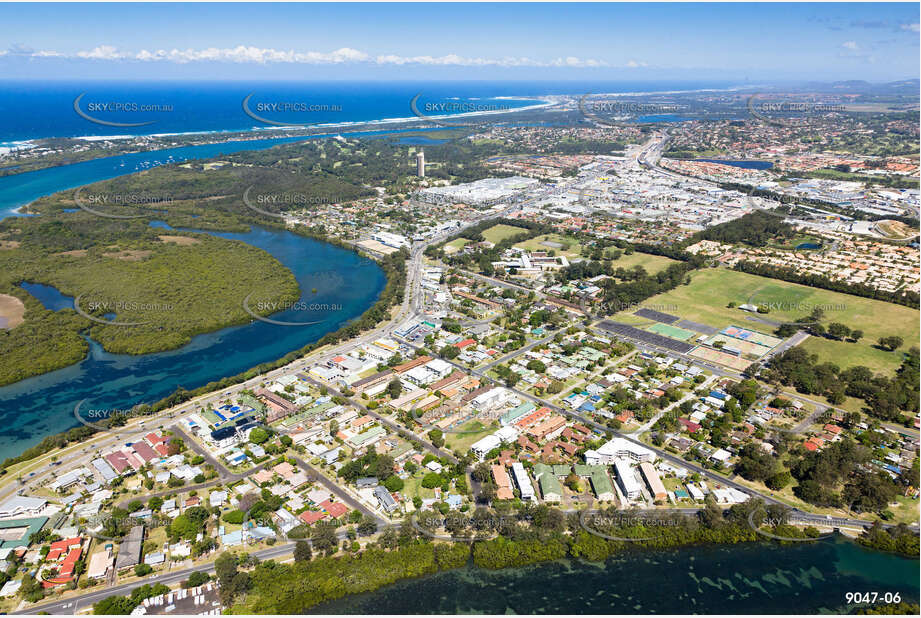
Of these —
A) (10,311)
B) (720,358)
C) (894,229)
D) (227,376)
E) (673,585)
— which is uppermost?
(894,229)

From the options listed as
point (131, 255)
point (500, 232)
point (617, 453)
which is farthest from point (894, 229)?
point (131, 255)

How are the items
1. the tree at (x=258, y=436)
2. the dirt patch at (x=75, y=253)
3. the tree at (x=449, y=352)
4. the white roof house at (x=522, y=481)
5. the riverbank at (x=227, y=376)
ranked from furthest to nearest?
the dirt patch at (x=75, y=253) < the tree at (x=449, y=352) < the riverbank at (x=227, y=376) < the tree at (x=258, y=436) < the white roof house at (x=522, y=481)

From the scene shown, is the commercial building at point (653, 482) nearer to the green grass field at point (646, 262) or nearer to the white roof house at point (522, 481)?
the white roof house at point (522, 481)

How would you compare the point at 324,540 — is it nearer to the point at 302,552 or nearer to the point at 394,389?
the point at 302,552

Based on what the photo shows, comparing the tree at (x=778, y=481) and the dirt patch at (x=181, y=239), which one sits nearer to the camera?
the tree at (x=778, y=481)

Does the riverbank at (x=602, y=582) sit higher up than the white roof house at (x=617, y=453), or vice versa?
the white roof house at (x=617, y=453)

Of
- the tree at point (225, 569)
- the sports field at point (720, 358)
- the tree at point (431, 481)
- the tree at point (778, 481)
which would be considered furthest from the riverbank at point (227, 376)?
the tree at point (778, 481)
